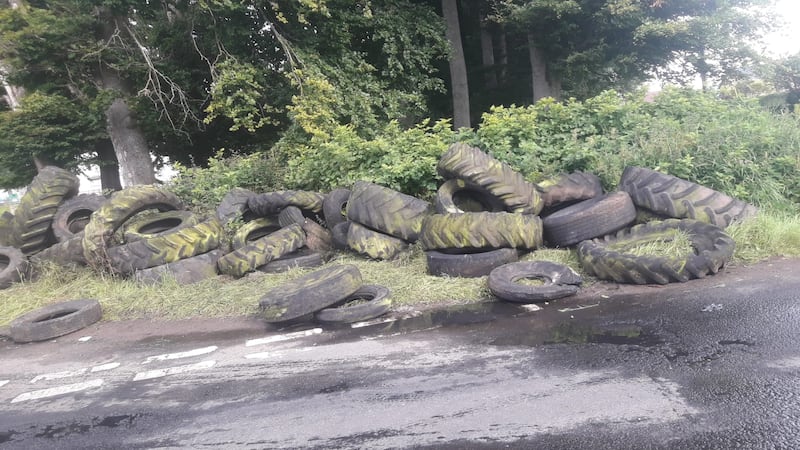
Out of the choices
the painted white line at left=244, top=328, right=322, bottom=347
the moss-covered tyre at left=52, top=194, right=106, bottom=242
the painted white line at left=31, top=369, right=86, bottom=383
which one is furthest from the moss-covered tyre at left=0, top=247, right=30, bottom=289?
the painted white line at left=244, top=328, right=322, bottom=347

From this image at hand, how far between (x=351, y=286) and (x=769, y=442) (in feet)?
10.4

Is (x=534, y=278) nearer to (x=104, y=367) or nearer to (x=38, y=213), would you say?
(x=104, y=367)

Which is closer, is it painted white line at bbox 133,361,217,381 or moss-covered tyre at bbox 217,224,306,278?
painted white line at bbox 133,361,217,381

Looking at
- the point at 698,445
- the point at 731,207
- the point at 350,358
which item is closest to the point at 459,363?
the point at 350,358

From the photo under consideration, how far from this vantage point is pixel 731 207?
16.9 ft

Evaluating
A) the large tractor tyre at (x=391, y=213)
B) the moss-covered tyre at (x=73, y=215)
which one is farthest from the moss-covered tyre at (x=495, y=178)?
the moss-covered tyre at (x=73, y=215)

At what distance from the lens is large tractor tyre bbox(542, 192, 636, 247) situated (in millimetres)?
5113

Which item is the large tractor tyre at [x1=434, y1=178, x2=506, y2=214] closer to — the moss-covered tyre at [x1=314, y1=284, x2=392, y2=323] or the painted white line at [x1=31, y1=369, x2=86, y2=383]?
the moss-covered tyre at [x1=314, y1=284, x2=392, y2=323]

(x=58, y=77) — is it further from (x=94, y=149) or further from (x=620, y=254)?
(x=620, y=254)

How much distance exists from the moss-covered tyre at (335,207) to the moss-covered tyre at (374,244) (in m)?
0.72

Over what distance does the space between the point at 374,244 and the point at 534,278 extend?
2033mm

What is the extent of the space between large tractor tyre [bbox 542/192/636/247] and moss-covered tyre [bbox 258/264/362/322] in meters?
2.37

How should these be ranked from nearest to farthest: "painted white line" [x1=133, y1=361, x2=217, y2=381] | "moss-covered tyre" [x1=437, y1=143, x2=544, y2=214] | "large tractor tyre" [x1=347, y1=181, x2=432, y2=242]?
"painted white line" [x1=133, y1=361, x2=217, y2=381]
"moss-covered tyre" [x1=437, y1=143, x2=544, y2=214]
"large tractor tyre" [x1=347, y1=181, x2=432, y2=242]

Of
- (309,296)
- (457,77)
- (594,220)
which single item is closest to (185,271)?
(309,296)
